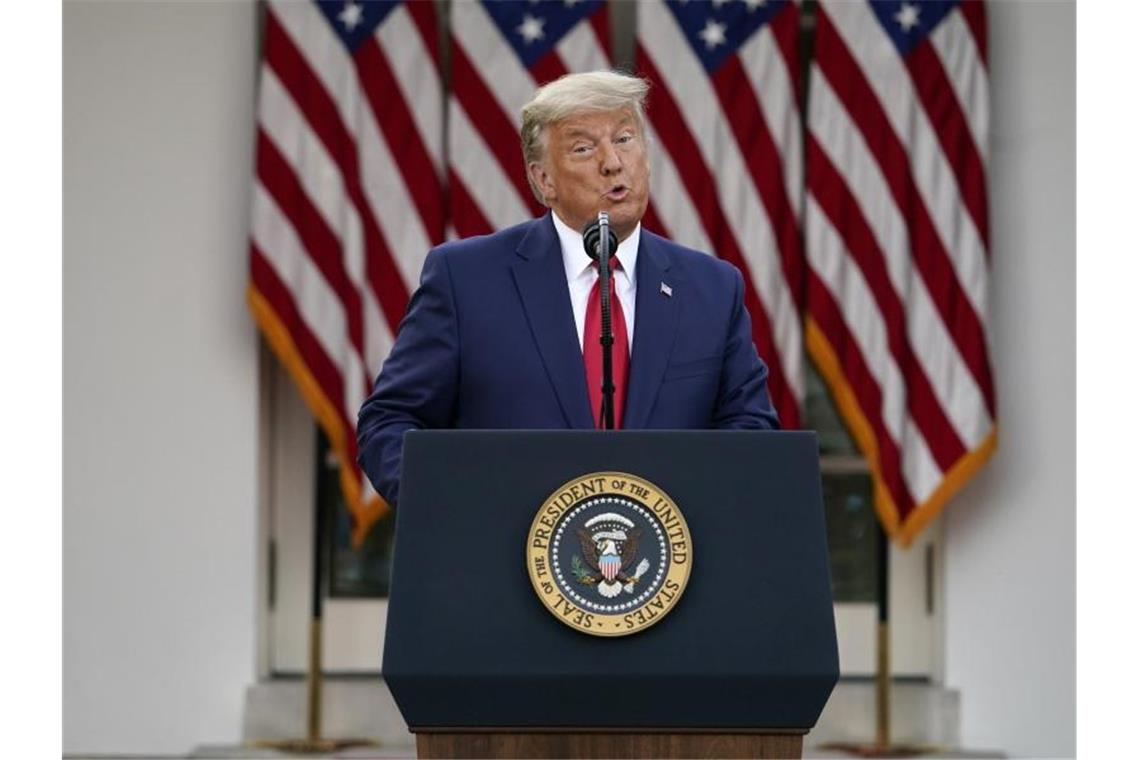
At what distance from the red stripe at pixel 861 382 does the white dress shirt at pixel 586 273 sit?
3.59 meters

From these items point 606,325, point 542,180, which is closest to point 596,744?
point 606,325

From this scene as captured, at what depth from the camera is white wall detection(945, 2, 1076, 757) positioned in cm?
647

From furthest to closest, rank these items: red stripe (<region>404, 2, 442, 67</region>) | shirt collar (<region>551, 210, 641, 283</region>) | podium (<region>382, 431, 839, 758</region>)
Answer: red stripe (<region>404, 2, 442, 67</region>) → shirt collar (<region>551, 210, 641, 283</region>) → podium (<region>382, 431, 839, 758</region>)

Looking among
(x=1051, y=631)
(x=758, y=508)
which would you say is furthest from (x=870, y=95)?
(x=758, y=508)

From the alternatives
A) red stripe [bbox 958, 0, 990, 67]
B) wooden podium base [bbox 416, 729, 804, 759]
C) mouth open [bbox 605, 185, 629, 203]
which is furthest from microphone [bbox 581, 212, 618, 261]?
red stripe [bbox 958, 0, 990, 67]

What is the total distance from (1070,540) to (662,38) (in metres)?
2.23

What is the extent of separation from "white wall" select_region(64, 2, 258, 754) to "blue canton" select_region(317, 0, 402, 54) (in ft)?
0.99

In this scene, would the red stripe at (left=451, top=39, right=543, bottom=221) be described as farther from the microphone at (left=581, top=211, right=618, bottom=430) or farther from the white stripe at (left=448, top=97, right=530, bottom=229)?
the microphone at (left=581, top=211, right=618, bottom=430)

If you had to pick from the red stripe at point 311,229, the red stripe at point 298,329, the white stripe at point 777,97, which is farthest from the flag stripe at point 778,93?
the red stripe at point 298,329

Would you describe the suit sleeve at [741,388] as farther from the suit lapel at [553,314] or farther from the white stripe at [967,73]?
the white stripe at [967,73]

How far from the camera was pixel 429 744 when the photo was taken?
230 centimetres

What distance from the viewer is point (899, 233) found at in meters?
6.53

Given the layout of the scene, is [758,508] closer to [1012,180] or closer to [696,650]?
[696,650]

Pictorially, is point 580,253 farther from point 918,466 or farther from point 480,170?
point 918,466
